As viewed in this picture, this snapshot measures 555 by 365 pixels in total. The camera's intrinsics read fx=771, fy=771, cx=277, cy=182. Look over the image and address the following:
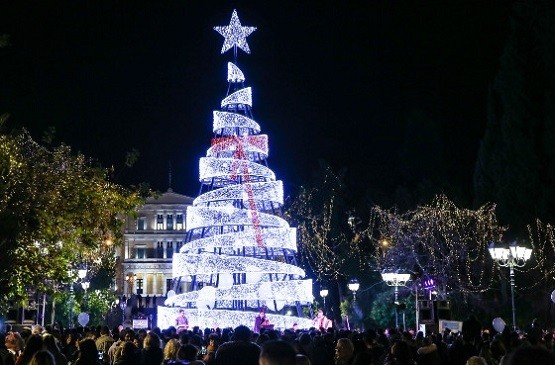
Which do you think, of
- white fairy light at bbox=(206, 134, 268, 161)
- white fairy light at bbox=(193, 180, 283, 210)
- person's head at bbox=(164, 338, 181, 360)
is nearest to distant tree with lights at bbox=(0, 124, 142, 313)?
person's head at bbox=(164, 338, 181, 360)

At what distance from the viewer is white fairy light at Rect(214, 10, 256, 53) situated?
43.2 metres

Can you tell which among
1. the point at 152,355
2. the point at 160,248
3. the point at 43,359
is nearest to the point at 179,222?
the point at 160,248

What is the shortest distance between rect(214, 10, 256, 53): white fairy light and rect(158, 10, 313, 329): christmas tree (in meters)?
0.06

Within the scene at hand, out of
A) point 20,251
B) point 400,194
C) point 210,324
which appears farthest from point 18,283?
point 400,194

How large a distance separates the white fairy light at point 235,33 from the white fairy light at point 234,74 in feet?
4.47

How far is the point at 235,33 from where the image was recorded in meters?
43.5

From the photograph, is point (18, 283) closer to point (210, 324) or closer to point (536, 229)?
point (210, 324)

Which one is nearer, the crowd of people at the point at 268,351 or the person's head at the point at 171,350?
the crowd of people at the point at 268,351

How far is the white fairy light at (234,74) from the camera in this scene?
44438 millimetres

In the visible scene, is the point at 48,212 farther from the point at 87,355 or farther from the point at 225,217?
the point at 225,217

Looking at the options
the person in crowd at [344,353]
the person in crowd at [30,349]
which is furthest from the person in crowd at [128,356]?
the person in crowd at [344,353]

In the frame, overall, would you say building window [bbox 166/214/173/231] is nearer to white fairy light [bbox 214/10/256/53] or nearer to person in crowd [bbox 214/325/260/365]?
white fairy light [bbox 214/10/256/53]

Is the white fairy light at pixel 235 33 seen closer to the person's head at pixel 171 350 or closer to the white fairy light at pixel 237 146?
the white fairy light at pixel 237 146

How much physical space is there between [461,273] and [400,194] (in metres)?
15.6
